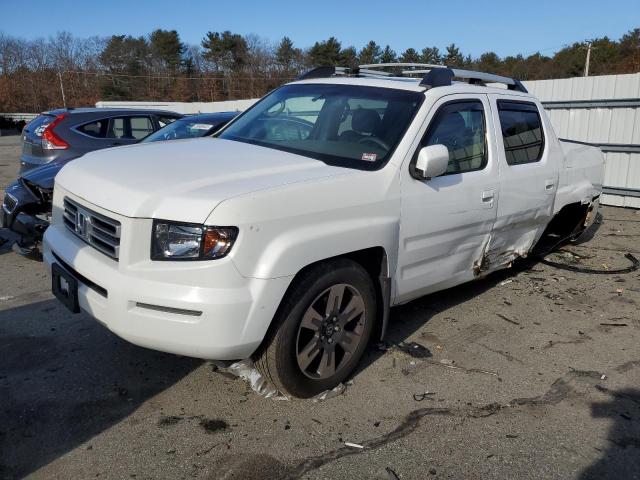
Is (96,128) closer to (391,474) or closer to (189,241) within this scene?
(189,241)

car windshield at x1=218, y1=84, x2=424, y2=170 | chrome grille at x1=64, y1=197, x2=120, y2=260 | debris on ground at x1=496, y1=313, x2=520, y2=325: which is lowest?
debris on ground at x1=496, y1=313, x2=520, y2=325

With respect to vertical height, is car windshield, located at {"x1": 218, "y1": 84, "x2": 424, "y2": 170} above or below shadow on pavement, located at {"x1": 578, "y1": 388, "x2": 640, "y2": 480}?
above

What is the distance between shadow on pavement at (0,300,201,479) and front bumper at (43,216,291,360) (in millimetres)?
624

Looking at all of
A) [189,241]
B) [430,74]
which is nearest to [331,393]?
[189,241]

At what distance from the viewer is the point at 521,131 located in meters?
4.93

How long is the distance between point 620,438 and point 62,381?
3.32m

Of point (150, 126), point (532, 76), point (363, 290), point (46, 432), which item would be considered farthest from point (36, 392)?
point (532, 76)

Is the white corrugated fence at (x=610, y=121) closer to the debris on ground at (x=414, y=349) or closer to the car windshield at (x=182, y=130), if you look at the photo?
the car windshield at (x=182, y=130)

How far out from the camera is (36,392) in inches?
132

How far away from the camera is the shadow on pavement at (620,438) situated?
2789 mm

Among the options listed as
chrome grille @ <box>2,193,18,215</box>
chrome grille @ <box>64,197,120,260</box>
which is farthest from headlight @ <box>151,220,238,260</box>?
chrome grille @ <box>2,193,18,215</box>

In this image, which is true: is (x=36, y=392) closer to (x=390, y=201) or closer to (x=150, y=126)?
(x=390, y=201)

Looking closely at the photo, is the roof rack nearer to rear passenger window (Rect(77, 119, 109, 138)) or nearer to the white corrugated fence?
rear passenger window (Rect(77, 119, 109, 138))

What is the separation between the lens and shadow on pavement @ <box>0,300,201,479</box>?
2896 mm
